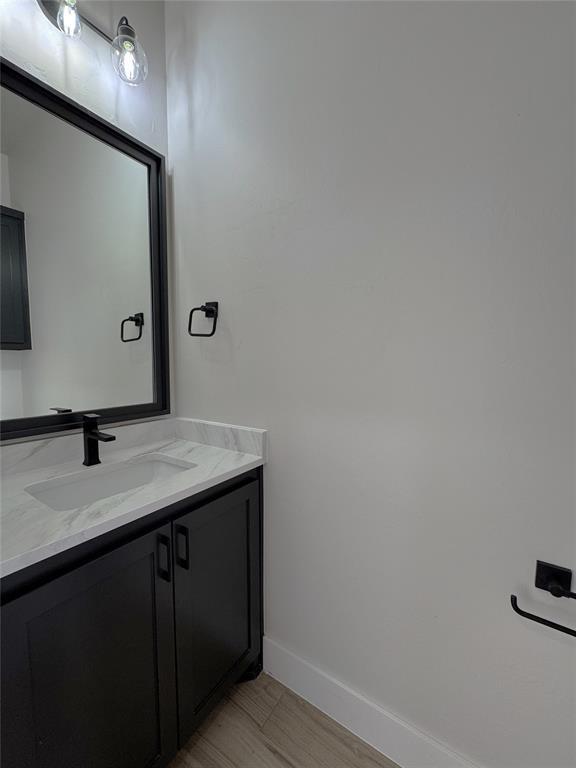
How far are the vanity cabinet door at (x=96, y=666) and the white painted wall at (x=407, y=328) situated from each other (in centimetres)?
51

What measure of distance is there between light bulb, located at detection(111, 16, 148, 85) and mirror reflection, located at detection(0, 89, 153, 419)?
27 cm

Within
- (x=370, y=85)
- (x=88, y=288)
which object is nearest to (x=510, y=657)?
(x=370, y=85)

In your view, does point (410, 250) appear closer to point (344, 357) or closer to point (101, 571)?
point (344, 357)

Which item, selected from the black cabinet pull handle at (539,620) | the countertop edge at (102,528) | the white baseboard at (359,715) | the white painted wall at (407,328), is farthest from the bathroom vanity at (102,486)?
the black cabinet pull handle at (539,620)

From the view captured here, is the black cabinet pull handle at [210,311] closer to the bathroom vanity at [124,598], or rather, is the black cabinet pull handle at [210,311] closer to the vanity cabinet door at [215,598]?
the bathroom vanity at [124,598]

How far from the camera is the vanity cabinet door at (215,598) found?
3.33ft

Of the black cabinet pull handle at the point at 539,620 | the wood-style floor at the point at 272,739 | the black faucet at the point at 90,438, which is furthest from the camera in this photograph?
the black faucet at the point at 90,438

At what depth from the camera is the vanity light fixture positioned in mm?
1104

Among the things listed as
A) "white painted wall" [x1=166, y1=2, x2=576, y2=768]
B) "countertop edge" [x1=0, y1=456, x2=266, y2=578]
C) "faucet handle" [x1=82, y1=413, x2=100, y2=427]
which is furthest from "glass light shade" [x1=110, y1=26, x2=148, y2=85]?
"countertop edge" [x1=0, y1=456, x2=266, y2=578]

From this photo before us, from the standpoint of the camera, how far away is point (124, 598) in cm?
85

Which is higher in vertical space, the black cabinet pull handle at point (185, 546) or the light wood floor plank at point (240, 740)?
the black cabinet pull handle at point (185, 546)

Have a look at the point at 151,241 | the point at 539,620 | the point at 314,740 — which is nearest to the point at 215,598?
the point at 314,740

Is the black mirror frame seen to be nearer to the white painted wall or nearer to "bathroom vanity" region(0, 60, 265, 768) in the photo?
"bathroom vanity" region(0, 60, 265, 768)

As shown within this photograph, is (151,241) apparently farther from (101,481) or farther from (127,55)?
(101,481)
